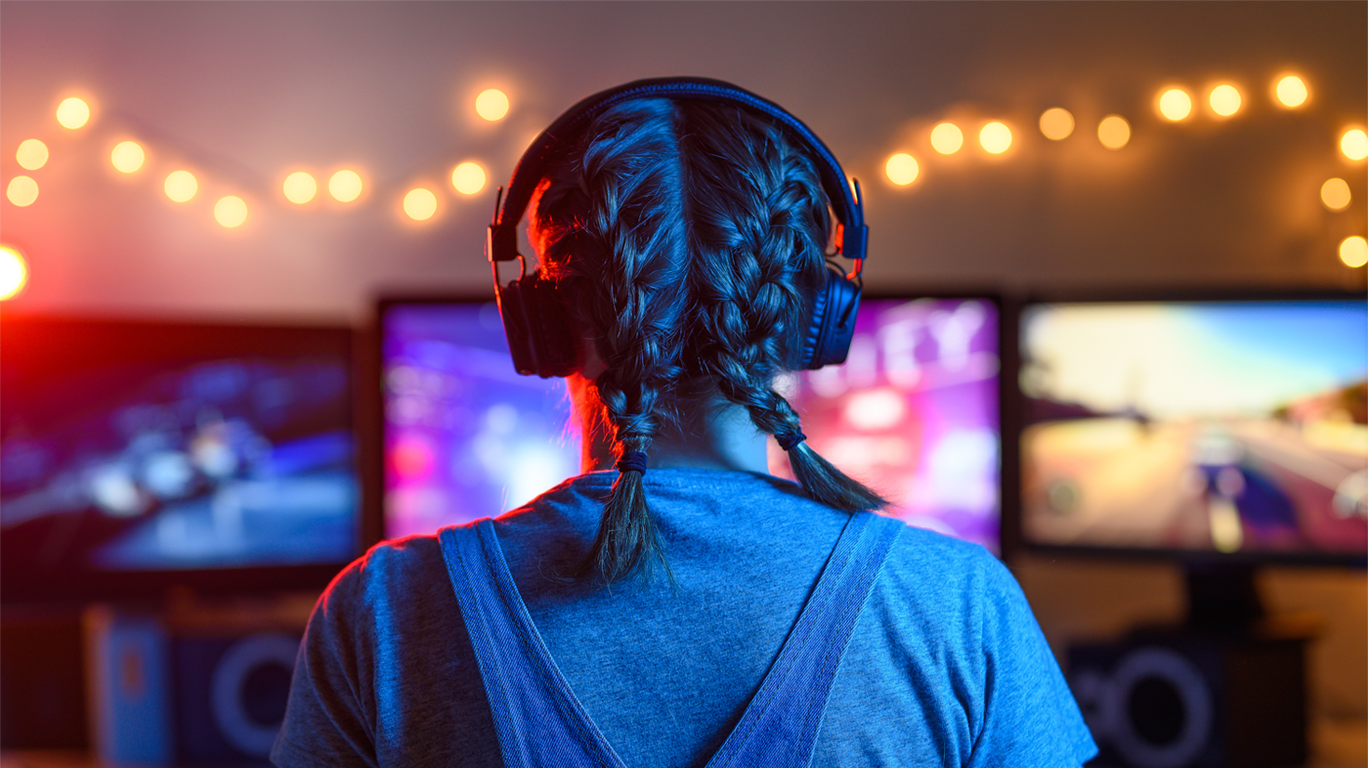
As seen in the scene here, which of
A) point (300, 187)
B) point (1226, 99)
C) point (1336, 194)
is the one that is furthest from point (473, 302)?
point (1336, 194)

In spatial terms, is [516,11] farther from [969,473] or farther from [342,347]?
[969,473]

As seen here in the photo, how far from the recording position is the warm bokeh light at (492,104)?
1.59m

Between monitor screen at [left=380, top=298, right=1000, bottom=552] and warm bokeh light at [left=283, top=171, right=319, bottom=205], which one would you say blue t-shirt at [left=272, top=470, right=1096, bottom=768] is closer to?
monitor screen at [left=380, top=298, right=1000, bottom=552]

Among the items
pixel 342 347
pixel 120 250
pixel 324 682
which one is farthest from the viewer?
pixel 120 250

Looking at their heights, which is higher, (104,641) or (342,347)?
(342,347)

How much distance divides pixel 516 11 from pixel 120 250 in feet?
2.61

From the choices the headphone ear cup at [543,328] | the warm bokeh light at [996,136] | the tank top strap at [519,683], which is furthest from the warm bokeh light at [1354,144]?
the tank top strap at [519,683]

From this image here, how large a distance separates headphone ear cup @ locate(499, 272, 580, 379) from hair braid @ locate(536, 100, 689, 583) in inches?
1.7

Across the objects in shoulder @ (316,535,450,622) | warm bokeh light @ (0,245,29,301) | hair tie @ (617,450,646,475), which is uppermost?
warm bokeh light @ (0,245,29,301)

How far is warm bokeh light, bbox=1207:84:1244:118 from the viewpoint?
150 centimetres

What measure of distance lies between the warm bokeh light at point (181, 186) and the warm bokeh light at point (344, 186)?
225 mm

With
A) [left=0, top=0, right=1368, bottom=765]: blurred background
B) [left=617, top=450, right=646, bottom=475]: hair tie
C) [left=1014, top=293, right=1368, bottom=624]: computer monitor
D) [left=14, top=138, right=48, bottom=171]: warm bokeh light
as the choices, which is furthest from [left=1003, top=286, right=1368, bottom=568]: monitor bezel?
[left=14, top=138, right=48, bottom=171]: warm bokeh light

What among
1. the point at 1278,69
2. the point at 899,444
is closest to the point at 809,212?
the point at 899,444

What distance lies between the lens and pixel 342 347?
4.58 ft
